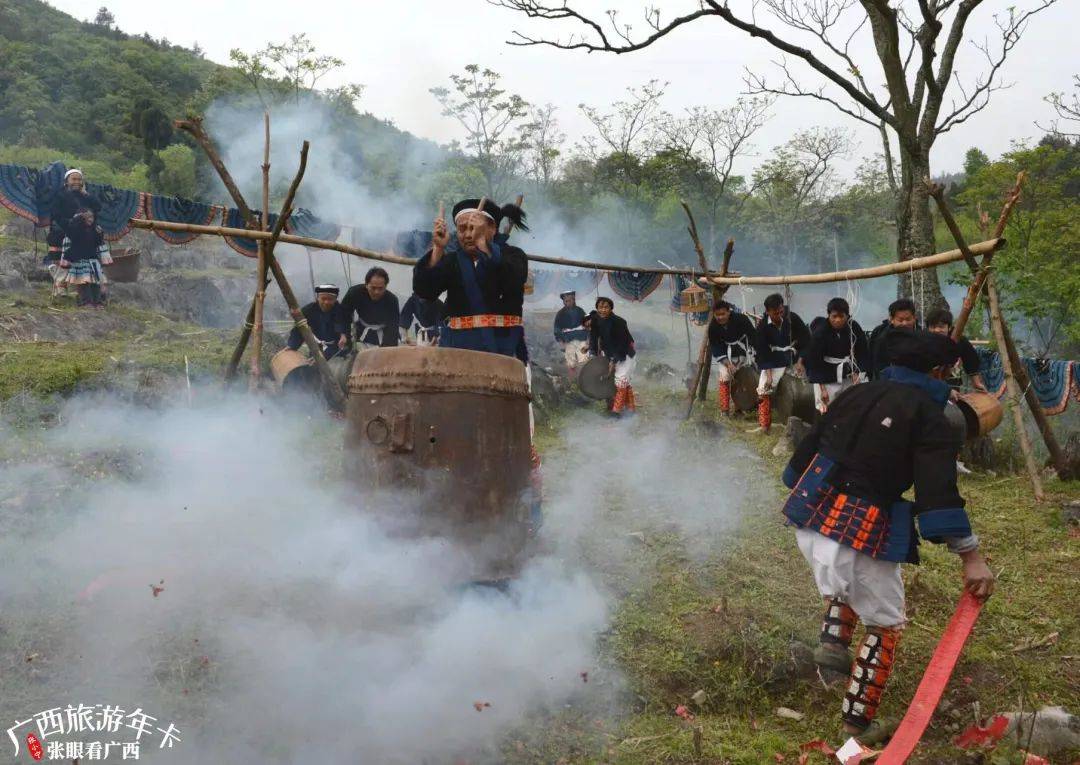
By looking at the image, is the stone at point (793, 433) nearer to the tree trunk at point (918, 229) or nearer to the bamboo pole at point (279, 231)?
the tree trunk at point (918, 229)

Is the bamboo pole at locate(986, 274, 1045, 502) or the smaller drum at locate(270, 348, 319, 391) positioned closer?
the bamboo pole at locate(986, 274, 1045, 502)

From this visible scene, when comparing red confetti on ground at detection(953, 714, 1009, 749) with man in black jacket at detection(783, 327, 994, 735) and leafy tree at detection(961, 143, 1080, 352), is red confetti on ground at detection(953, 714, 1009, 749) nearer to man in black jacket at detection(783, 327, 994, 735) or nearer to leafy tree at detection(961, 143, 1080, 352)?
man in black jacket at detection(783, 327, 994, 735)

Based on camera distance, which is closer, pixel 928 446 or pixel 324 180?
pixel 928 446

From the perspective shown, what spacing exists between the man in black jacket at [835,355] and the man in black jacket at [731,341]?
1554mm

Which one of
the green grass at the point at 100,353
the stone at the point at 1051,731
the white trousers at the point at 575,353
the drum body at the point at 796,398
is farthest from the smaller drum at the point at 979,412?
the white trousers at the point at 575,353

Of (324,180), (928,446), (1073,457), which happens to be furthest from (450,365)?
(324,180)

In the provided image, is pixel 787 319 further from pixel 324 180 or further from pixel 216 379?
pixel 324 180

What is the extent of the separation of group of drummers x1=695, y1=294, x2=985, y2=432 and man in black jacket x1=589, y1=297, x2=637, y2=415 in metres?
1.18

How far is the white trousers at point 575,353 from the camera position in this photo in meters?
12.9

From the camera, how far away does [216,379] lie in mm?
7809

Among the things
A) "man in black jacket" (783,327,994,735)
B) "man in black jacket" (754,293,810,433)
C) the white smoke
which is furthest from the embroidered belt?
"man in black jacket" (754,293,810,433)

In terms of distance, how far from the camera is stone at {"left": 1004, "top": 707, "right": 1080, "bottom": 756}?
10.3 feet

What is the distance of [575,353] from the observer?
42.9 ft

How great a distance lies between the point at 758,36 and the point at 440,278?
22.7 feet
